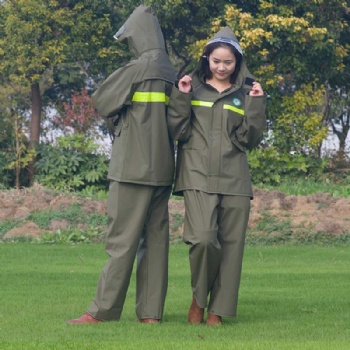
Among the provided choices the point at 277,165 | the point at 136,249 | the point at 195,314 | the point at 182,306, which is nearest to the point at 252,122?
the point at 136,249

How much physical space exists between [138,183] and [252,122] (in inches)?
37.4

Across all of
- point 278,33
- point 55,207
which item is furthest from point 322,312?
point 278,33

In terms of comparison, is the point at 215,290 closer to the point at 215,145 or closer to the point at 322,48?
the point at 215,145

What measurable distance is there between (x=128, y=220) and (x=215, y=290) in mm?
828

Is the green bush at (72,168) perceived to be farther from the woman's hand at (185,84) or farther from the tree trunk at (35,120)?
the woman's hand at (185,84)

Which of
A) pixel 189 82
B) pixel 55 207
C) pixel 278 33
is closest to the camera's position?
pixel 189 82

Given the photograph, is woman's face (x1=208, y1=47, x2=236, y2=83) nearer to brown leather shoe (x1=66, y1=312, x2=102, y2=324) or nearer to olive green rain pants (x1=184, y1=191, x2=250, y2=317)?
olive green rain pants (x1=184, y1=191, x2=250, y2=317)

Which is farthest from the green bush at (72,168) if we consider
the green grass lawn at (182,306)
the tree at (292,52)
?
the green grass lawn at (182,306)

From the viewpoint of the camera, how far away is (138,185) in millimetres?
8242

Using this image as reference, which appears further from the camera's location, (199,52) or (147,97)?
(199,52)

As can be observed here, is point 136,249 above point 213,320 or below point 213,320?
above

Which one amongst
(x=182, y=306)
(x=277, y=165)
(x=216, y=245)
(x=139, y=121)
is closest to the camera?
(x=216, y=245)

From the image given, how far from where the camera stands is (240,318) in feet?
28.8

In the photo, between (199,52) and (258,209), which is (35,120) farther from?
(258,209)
